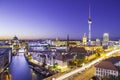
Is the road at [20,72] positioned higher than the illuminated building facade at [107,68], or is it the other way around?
the illuminated building facade at [107,68]

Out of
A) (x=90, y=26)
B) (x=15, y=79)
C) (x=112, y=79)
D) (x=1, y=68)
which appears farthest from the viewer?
(x=90, y=26)

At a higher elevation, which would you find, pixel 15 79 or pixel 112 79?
pixel 112 79

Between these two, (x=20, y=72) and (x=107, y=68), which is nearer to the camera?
(x=107, y=68)

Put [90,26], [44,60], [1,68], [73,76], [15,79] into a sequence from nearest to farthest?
1. [73,76]
2. [15,79]
3. [1,68]
4. [44,60]
5. [90,26]

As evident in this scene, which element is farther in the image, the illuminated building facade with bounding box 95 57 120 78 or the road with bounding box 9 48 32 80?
the road with bounding box 9 48 32 80

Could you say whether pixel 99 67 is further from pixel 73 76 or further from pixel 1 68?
pixel 1 68

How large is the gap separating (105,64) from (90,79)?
1623 mm

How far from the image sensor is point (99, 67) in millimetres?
10992

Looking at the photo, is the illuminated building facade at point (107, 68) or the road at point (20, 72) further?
the road at point (20, 72)

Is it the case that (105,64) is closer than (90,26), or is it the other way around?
(105,64)

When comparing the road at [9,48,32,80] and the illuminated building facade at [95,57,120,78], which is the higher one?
the illuminated building facade at [95,57,120,78]

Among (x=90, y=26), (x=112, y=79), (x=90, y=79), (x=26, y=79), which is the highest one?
(x=90, y=26)

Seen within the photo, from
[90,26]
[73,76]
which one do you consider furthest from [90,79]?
[90,26]

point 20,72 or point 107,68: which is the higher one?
point 107,68
